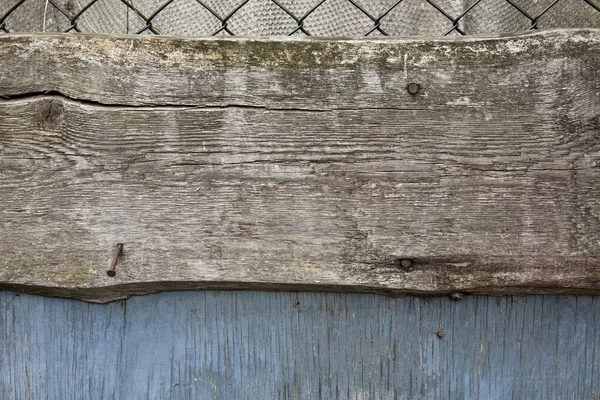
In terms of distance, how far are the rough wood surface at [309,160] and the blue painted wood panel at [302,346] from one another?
8 cm

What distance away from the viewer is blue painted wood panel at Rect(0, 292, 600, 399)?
1022 millimetres

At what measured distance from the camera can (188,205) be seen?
3.12 feet

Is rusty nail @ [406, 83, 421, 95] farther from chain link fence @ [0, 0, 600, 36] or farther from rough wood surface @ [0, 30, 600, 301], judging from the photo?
chain link fence @ [0, 0, 600, 36]

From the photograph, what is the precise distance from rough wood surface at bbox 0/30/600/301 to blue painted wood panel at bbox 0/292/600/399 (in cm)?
8

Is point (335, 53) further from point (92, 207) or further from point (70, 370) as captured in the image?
point (70, 370)

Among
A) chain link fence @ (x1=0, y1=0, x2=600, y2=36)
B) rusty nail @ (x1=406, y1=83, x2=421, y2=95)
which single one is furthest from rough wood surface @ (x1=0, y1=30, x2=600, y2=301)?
chain link fence @ (x1=0, y1=0, x2=600, y2=36)

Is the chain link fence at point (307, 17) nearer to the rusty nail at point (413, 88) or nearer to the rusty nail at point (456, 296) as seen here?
the rusty nail at point (413, 88)

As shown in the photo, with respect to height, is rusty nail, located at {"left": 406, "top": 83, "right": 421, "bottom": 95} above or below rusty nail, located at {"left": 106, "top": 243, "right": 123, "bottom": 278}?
above

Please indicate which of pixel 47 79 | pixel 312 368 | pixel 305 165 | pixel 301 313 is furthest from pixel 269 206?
pixel 47 79

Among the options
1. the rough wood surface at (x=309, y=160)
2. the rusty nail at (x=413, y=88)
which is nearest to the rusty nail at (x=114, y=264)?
the rough wood surface at (x=309, y=160)

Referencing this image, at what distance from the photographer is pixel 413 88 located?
940 millimetres

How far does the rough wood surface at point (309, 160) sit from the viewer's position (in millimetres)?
934

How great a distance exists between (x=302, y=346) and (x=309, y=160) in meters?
0.37

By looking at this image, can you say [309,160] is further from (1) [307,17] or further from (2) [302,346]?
(1) [307,17]
